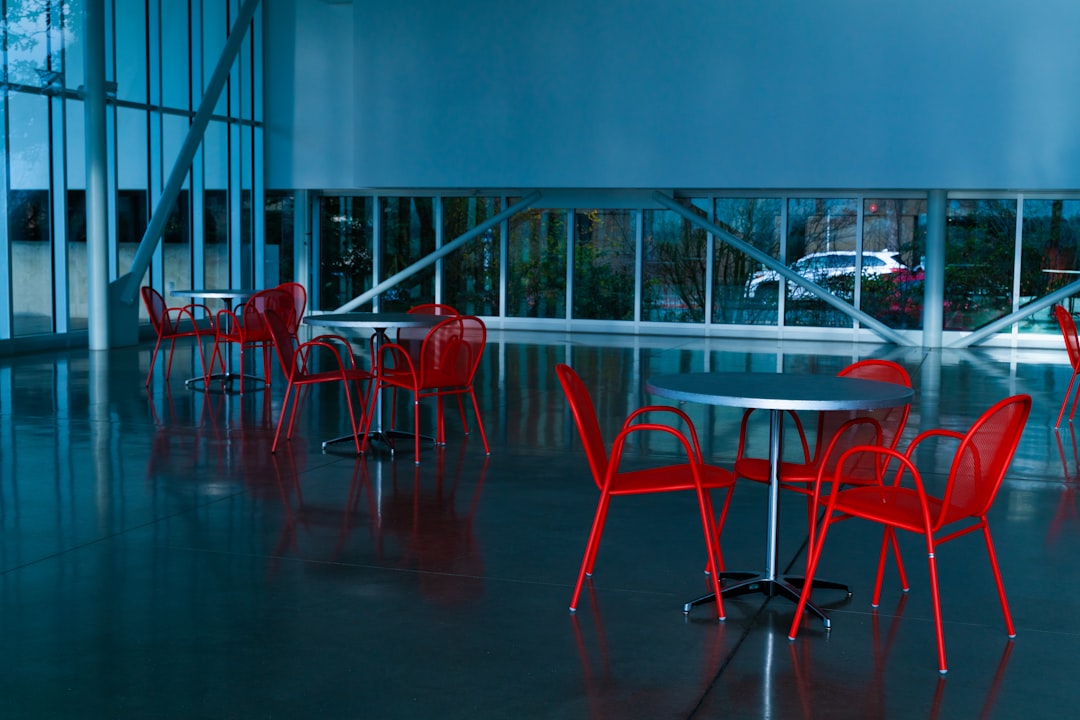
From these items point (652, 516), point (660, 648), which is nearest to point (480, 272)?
point (652, 516)

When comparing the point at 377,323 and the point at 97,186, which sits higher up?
the point at 97,186

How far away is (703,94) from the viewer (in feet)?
52.0

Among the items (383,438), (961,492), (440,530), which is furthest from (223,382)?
(961,492)

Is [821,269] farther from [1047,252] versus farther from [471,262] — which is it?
[471,262]

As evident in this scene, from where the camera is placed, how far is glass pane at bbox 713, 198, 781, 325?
1733 cm

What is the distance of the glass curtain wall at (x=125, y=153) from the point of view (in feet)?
44.2

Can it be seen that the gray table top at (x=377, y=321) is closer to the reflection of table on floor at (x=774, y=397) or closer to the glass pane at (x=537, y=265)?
the reflection of table on floor at (x=774, y=397)

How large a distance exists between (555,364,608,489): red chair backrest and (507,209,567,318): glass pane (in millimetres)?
14190

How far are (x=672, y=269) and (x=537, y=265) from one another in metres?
2.19

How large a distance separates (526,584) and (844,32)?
1275 centimetres

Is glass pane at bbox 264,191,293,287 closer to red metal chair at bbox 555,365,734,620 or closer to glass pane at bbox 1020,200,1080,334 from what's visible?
glass pane at bbox 1020,200,1080,334

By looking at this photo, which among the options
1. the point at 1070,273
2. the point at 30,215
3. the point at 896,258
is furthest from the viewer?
the point at 896,258

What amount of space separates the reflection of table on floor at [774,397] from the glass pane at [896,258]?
42.6 feet

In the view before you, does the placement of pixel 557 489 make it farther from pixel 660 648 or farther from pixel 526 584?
pixel 660 648
